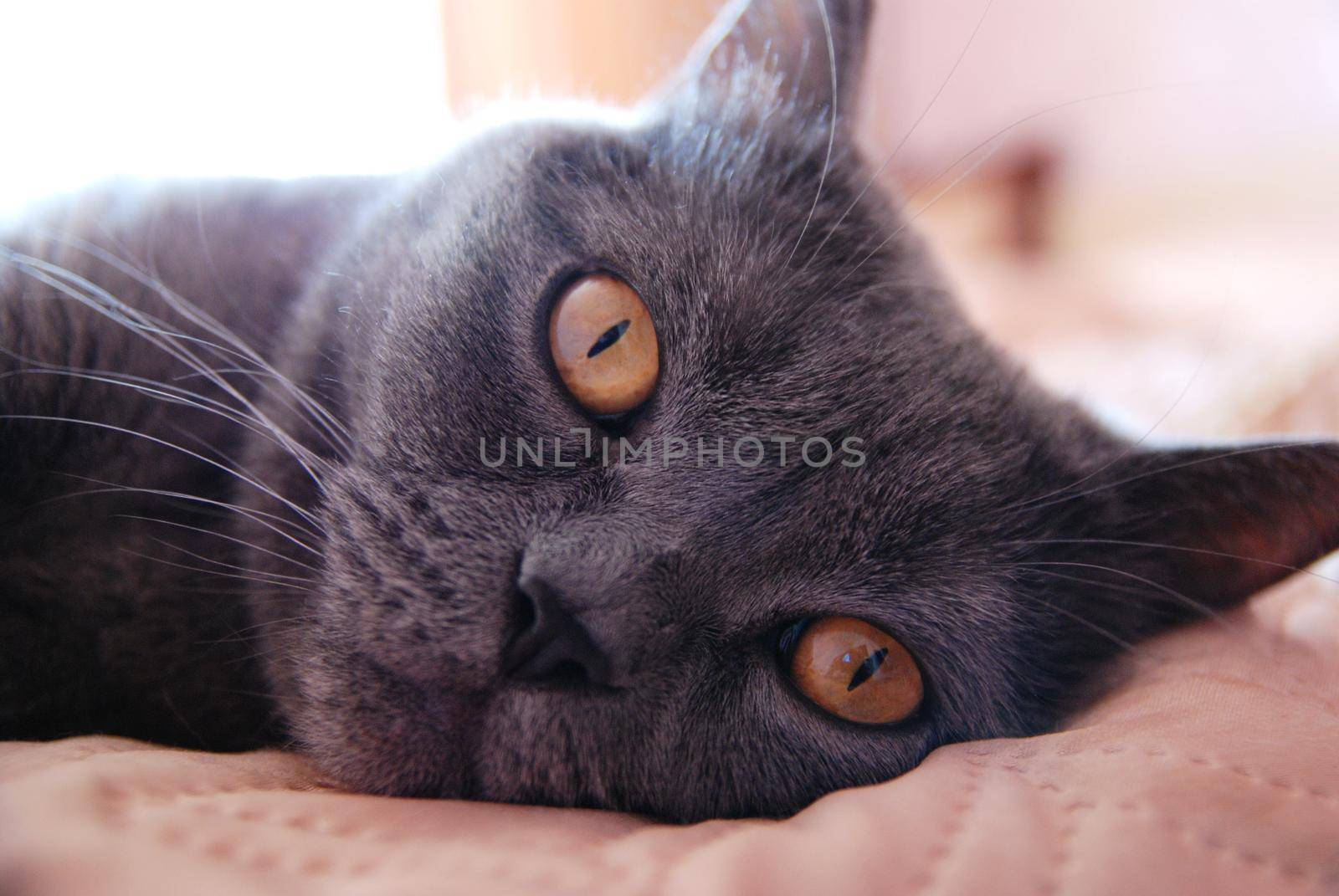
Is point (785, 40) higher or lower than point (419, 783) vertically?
higher

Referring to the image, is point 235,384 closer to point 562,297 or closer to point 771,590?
point 562,297

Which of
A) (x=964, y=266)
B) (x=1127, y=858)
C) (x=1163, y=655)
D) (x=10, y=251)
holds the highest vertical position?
(x=964, y=266)

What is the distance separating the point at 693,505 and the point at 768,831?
26 cm

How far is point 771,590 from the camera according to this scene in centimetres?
71

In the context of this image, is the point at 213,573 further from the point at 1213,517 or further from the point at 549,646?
the point at 1213,517

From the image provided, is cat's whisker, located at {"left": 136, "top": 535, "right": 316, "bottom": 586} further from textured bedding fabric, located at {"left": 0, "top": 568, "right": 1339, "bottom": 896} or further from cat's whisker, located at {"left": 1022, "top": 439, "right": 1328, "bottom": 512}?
cat's whisker, located at {"left": 1022, "top": 439, "right": 1328, "bottom": 512}

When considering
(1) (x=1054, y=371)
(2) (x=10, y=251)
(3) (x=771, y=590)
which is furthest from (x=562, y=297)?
(1) (x=1054, y=371)

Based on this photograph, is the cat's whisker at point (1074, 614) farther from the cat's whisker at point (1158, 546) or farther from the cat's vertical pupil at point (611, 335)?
the cat's vertical pupil at point (611, 335)

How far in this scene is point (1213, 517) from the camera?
2.89 feet

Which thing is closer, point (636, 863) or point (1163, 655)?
point (636, 863)

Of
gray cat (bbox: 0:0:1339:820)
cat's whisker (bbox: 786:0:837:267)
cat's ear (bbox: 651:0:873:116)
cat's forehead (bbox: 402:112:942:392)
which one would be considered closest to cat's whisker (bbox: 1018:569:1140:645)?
gray cat (bbox: 0:0:1339:820)

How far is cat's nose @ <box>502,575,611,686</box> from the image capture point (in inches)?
25.1

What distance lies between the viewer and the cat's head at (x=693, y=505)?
0.65 metres

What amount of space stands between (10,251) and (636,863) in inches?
35.0
